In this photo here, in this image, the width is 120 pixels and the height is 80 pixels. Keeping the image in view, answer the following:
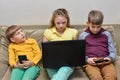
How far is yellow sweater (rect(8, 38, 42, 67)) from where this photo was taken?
237 centimetres

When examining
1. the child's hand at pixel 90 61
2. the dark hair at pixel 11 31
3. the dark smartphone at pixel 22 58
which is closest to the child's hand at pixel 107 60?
the child's hand at pixel 90 61

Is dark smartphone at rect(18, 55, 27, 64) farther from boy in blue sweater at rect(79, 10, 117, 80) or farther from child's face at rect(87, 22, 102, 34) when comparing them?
child's face at rect(87, 22, 102, 34)

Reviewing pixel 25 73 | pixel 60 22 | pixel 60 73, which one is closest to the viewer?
pixel 60 73

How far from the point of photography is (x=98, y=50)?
2.33m

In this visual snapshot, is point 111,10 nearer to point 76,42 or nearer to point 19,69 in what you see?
point 76,42

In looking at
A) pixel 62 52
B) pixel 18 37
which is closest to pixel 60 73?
pixel 62 52

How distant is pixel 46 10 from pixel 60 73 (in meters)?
0.84

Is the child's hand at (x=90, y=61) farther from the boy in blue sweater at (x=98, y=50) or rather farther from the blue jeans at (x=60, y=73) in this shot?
the blue jeans at (x=60, y=73)

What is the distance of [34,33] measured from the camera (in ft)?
8.24

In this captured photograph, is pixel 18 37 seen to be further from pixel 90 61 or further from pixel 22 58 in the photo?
pixel 90 61

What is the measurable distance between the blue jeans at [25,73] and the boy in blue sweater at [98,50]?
0.47 meters

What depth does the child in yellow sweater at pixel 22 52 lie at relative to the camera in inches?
88.2

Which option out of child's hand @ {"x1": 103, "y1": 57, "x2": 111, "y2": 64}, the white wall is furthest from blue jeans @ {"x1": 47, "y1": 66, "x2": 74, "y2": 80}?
the white wall

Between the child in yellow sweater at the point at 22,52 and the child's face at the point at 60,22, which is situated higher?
the child's face at the point at 60,22
